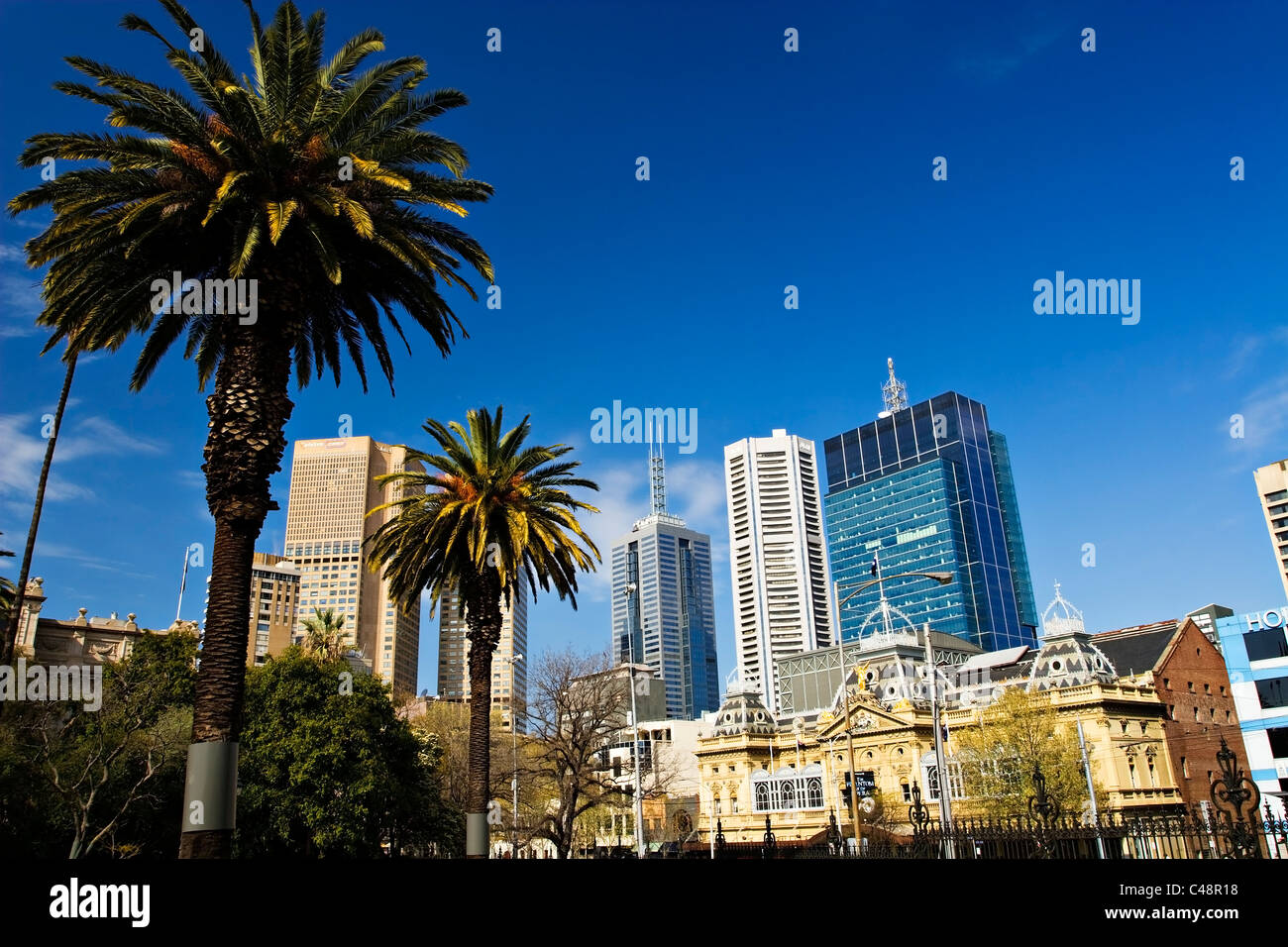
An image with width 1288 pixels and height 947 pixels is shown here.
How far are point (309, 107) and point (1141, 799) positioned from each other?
66.2m

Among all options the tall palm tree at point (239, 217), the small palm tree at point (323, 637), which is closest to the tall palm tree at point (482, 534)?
the tall palm tree at point (239, 217)

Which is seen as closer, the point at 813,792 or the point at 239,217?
the point at 239,217

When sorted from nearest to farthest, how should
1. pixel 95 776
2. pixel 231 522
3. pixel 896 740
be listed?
1. pixel 231 522
2. pixel 95 776
3. pixel 896 740

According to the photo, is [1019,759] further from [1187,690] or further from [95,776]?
[95,776]

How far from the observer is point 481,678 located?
28.9m

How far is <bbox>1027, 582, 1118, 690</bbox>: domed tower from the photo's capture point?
210 feet

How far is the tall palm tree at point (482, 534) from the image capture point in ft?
95.3

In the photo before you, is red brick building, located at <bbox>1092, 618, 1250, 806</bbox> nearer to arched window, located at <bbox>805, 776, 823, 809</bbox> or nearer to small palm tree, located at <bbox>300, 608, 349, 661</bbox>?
arched window, located at <bbox>805, 776, 823, 809</bbox>

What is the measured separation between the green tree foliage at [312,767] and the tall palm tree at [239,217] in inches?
1013

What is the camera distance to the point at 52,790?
35.9m

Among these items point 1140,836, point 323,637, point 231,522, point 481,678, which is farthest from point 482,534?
point 323,637

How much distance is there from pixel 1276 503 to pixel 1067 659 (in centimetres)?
10542

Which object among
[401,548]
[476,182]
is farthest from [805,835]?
[476,182]

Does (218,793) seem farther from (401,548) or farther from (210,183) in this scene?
(401,548)
